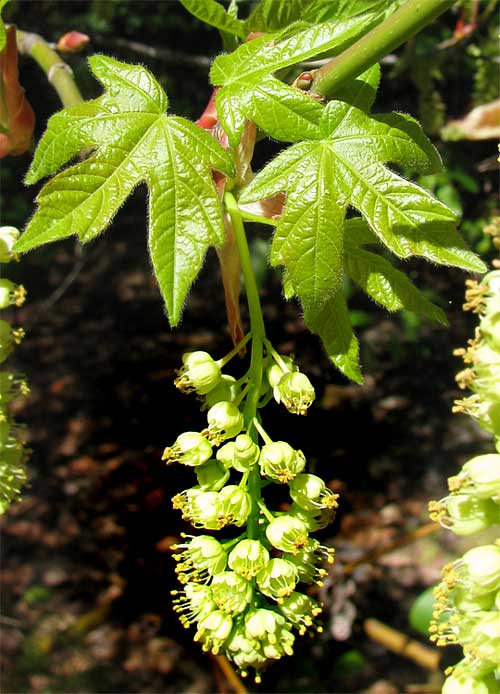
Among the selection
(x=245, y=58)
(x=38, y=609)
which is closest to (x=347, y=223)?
(x=245, y=58)

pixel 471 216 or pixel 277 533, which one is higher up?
pixel 277 533

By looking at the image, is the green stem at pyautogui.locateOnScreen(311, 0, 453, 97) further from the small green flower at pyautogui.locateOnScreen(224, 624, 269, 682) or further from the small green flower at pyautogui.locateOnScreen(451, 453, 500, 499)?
the small green flower at pyautogui.locateOnScreen(224, 624, 269, 682)

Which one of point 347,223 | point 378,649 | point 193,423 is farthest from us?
point 378,649

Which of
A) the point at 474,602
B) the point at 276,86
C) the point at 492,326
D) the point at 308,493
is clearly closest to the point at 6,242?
the point at 276,86

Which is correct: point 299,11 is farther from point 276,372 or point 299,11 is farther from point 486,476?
point 486,476

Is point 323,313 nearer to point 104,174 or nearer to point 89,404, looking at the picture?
point 104,174

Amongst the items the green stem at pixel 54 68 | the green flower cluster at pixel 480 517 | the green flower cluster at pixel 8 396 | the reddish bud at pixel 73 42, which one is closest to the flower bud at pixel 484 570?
the green flower cluster at pixel 480 517
